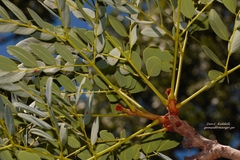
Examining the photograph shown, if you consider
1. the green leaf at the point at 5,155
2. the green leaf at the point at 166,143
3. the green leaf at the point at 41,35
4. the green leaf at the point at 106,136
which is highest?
the green leaf at the point at 41,35

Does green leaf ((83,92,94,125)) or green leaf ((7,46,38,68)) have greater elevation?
green leaf ((7,46,38,68))

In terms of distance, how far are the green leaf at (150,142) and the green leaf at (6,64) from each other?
287 mm

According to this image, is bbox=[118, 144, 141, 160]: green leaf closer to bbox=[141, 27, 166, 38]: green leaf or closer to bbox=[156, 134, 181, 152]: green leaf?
bbox=[156, 134, 181, 152]: green leaf

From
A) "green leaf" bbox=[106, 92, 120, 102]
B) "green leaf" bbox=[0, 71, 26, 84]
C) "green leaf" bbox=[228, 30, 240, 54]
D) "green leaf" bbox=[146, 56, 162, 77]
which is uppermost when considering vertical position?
"green leaf" bbox=[228, 30, 240, 54]

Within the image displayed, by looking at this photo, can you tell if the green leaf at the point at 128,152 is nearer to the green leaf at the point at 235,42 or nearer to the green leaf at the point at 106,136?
the green leaf at the point at 106,136

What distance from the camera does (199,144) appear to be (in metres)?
0.86

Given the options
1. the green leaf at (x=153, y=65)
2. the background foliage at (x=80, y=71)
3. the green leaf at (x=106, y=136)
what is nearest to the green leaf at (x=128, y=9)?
the background foliage at (x=80, y=71)

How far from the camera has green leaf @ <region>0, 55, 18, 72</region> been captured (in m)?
0.81

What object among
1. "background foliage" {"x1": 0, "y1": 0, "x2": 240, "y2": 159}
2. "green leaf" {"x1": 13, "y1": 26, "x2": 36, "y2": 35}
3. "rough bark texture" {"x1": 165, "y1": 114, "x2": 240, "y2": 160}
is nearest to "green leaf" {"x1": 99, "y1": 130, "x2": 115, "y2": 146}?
"background foliage" {"x1": 0, "y1": 0, "x2": 240, "y2": 159}

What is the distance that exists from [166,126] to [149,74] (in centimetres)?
11

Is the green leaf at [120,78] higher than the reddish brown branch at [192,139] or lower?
higher

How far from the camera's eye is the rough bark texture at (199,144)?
0.85 m

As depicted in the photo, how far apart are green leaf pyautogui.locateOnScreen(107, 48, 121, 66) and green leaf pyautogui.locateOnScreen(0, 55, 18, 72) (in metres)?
0.16

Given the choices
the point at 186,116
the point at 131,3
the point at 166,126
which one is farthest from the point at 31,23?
the point at 186,116
